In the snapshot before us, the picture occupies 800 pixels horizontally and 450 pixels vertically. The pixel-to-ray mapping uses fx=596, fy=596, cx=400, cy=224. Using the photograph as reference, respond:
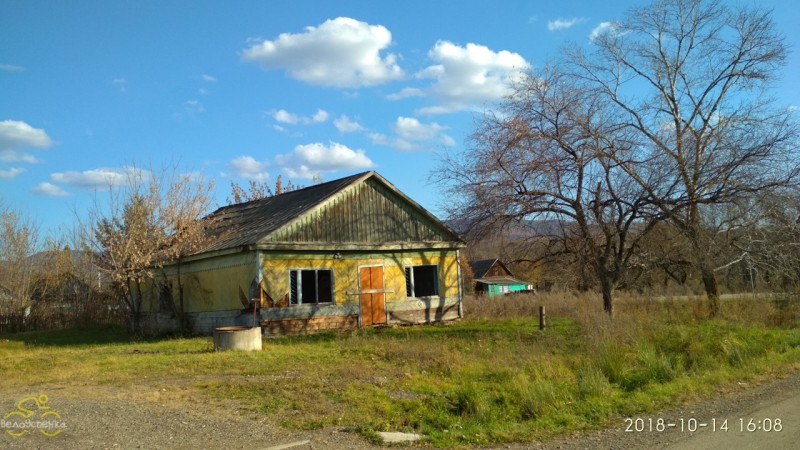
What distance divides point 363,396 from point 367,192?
43.5 ft

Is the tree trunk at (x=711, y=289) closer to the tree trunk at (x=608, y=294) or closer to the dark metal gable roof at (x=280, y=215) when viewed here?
the tree trunk at (x=608, y=294)

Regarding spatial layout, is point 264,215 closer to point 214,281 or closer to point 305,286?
point 214,281

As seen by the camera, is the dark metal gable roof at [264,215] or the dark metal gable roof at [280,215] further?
the dark metal gable roof at [264,215]

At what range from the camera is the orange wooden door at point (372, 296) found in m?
20.6

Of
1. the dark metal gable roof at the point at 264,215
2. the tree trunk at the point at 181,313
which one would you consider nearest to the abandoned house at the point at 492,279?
the dark metal gable roof at the point at 264,215

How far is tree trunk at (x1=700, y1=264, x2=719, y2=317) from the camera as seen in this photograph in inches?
693

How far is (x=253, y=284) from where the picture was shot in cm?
1833

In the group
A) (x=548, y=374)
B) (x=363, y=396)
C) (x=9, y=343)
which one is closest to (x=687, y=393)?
(x=548, y=374)

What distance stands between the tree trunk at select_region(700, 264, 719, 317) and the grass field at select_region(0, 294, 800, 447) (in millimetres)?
304

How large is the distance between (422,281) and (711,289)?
403 inches

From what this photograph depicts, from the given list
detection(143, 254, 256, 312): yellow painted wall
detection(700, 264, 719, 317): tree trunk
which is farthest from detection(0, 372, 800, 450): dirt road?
detection(143, 254, 256, 312): yellow painted wall

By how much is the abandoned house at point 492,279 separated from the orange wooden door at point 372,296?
46732 millimetres

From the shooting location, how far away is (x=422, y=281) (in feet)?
78.0

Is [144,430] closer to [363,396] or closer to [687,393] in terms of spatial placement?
[363,396]
